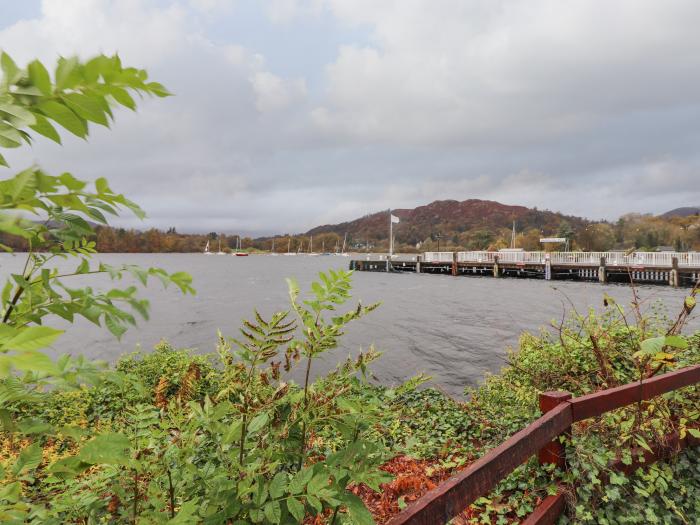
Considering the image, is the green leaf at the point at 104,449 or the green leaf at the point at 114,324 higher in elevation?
the green leaf at the point at 114,324

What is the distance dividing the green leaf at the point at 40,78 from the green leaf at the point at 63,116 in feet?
0.07

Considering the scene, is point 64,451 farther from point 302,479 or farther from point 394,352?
point 394,352

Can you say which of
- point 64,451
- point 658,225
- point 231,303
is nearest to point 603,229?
point 658,225

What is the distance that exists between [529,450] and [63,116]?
10.3 ft

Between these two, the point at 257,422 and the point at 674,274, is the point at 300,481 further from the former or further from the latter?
the point at 674,274

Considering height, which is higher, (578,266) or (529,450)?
(578,266)

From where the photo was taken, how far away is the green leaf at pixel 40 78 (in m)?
0.70

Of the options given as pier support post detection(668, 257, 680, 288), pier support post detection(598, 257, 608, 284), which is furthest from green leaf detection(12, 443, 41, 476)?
pier support post detection(598, 257, 608, 284)

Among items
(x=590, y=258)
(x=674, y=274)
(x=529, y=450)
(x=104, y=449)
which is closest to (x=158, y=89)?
(x=104, y=449)

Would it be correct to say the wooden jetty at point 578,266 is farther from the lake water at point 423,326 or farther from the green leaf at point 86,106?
the green leaf at point 86,106

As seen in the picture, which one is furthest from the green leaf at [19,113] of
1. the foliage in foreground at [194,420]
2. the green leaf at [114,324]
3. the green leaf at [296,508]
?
the green leaf at [296,508]

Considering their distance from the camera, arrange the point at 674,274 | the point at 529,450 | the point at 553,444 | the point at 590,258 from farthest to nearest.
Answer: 1. the point at 590,258
2. the point at 674,274
3. the point at 553,444
4. the point at 529,450

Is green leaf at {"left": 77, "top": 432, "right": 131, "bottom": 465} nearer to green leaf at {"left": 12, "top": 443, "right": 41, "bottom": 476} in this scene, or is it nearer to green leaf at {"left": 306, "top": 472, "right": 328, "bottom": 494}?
green leaf at {"left": 12, "top": 443, "right": 41, "bottom": 476}

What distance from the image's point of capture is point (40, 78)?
2.29 feet
